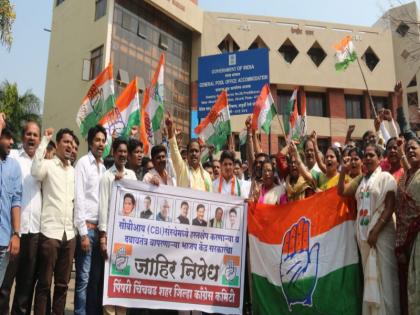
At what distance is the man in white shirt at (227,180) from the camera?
5379 mm

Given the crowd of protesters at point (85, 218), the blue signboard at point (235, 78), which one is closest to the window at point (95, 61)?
the blue signboard at point (235, 78)

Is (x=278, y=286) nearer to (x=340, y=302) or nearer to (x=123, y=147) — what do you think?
(x=340, y=302)

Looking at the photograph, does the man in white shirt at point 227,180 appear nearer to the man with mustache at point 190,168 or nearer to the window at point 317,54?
the man with mustache at point 190,168

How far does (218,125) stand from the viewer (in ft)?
29.4

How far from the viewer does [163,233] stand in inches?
176

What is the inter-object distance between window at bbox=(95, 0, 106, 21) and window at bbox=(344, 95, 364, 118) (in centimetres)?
1386

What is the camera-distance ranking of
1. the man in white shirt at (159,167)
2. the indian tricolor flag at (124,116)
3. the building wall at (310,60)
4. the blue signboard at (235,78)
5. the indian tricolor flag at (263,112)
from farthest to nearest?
the building wall at (310,60)
the blue signboard at (235,78)
the indian tricolor flag at (263,112)
the indian tricolor flag at (124,116)
the man in white shirt at (159,167)

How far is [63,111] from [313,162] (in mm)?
16326

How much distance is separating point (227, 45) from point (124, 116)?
15.4 meters

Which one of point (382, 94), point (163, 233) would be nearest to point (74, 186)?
point (163, 233)

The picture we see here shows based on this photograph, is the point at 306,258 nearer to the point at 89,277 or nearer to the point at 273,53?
the point at 89,277

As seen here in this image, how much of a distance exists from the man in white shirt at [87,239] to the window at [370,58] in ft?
75.0

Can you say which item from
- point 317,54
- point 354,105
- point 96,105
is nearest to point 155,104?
point 96,105

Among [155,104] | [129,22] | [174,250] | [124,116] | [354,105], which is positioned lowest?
[174,250]
